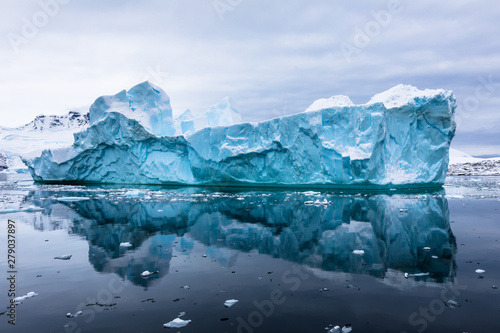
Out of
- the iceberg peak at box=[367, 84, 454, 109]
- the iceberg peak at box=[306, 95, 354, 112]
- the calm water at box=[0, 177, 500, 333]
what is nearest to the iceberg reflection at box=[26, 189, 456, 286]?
the calm water at box=[0, 177, 500, 333]

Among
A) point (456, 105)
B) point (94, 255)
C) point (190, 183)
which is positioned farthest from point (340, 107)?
point (94, 255)

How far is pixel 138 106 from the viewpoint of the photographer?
24359 millimetres

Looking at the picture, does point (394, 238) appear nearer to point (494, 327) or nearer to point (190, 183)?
point (494, 327)

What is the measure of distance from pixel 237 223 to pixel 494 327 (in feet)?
20.8

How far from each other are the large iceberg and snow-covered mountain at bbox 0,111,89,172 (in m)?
25.5

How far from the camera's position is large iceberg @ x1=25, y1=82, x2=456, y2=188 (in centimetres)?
1822

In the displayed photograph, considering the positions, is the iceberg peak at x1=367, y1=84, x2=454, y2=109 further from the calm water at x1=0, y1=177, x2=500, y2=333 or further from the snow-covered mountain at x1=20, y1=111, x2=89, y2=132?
the snow-covered mountain at x1=20, y1=111, x2=89, y2=132

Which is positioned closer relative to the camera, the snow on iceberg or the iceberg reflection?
the iceberg reflection

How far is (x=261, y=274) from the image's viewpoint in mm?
5016

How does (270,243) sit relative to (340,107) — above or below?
below

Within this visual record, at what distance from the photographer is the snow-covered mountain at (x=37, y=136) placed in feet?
205

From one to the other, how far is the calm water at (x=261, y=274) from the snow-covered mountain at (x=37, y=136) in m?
43.3

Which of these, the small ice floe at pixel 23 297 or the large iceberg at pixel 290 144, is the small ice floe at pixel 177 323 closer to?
the small ice floe at pixel 23 297

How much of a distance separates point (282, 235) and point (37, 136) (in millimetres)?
81886
